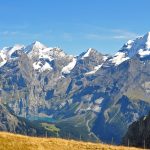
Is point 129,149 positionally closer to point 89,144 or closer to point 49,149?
point 89,144

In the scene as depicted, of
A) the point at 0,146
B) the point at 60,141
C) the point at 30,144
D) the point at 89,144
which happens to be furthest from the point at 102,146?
the point at 0,146

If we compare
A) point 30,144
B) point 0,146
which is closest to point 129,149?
point 30,144

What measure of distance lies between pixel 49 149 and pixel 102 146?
33.1ft

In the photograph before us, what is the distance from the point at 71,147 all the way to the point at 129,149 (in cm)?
1034

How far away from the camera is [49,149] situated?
75812mm

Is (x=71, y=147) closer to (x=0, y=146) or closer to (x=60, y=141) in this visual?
(x=60, y=141)

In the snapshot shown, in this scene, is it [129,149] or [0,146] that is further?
[129,149]

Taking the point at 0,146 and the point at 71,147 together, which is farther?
the point at 71,147

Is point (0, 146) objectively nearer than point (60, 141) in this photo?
Yes

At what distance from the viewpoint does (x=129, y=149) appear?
3130 inches

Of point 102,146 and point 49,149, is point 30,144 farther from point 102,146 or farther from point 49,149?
point 102,146

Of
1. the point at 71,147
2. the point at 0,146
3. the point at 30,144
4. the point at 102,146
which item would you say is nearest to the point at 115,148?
the point at 102,146

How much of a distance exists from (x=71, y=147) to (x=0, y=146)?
41.5 feet

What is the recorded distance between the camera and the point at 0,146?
72562 millimetres
